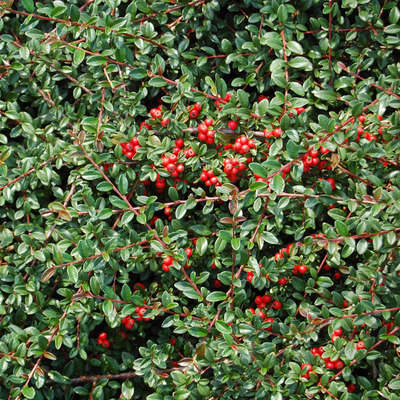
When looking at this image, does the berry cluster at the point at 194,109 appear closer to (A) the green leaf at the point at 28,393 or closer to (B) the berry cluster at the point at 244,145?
(B) the berry cluster at the point at 244,145

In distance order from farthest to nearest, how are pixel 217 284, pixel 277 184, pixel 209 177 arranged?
pixel 217 284 < pixel 209 177 < pixel 277 184

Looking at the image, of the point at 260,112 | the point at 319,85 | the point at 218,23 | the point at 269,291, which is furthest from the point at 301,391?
the point at 218,23

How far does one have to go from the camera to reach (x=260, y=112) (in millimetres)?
2480

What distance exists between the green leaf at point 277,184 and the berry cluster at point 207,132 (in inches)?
17.8

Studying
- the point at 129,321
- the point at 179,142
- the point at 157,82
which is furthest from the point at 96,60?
the point at 129,321

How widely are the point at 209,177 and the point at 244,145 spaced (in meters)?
0.23

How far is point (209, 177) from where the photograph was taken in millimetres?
2490

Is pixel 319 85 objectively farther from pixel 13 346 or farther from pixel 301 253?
pixel 13 346

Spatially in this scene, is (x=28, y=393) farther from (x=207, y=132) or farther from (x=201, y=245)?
(x=207, y=132)

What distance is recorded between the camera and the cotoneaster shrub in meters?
2.29

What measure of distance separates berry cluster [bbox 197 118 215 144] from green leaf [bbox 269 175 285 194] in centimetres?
45

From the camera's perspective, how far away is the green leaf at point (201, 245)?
2.38m

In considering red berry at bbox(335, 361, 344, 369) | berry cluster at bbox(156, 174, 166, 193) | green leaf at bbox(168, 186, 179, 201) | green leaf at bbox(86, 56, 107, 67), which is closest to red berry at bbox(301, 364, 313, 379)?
red berry at bbox(335, 361, 344, 369)

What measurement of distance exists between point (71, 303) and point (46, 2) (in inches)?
66.6
